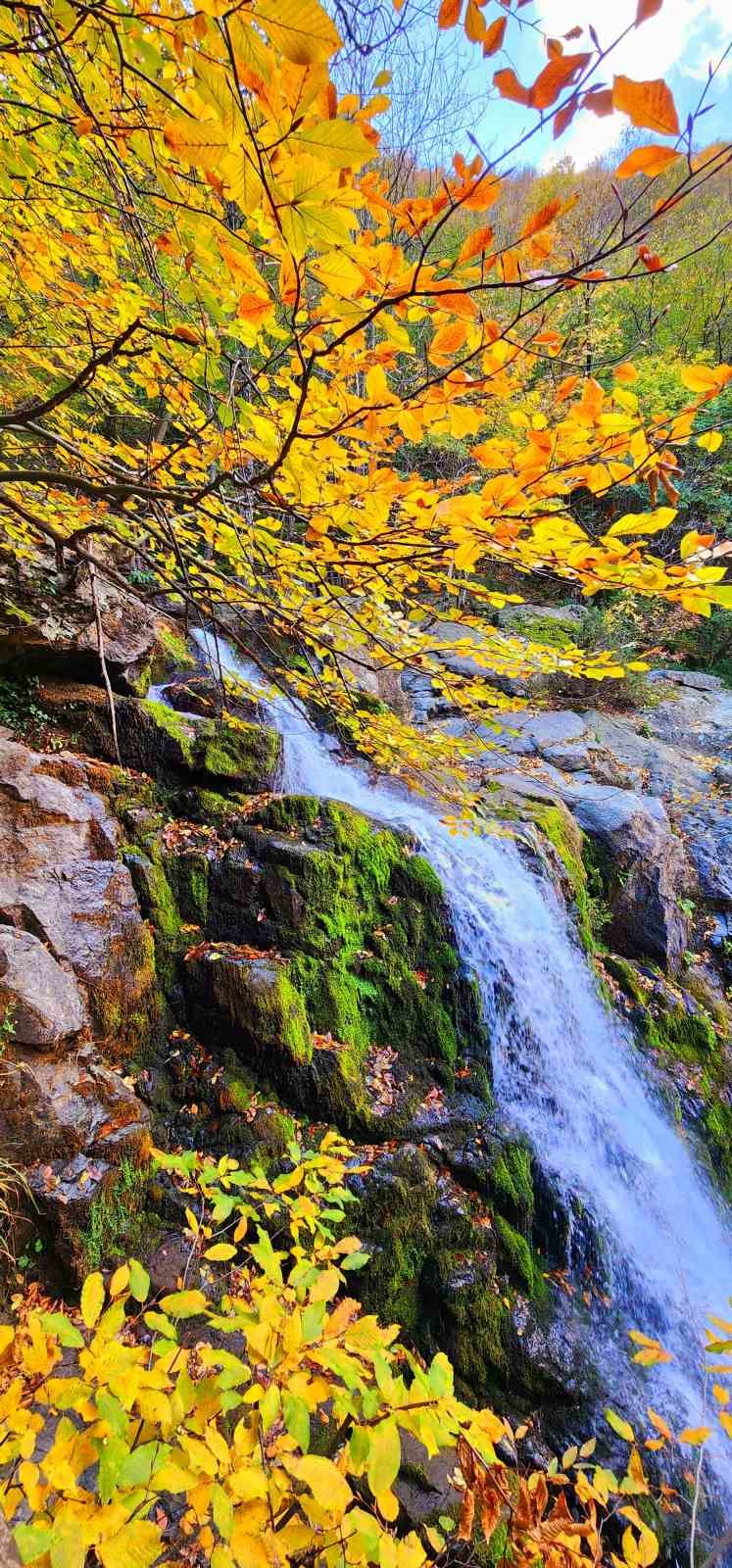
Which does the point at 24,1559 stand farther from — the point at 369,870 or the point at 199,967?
the point at 369,870

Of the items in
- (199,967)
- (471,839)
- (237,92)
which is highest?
(237,92)

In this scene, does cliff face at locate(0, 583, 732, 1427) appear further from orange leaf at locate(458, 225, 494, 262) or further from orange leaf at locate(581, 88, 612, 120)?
orange leaf at locate(581, 88, 612, 120)

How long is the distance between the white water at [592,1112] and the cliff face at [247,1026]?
0.73 ft

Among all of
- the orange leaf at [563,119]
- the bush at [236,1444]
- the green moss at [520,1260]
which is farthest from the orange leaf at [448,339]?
the green moss at [520,1260]

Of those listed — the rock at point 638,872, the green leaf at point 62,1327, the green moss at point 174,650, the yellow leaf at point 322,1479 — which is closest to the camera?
the yellow leaf at point 322,1479

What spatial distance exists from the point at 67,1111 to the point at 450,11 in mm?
4075

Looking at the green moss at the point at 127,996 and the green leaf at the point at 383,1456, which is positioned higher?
the green leaf at the point at 383,1456

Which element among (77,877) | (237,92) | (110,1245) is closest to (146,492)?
(237,92)

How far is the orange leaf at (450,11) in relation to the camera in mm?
1073

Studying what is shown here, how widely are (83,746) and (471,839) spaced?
11.4 ft

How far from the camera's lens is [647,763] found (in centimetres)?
882

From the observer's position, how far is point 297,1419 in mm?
1069

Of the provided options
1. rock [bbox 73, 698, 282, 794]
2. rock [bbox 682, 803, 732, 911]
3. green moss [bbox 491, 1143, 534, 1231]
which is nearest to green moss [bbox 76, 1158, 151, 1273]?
green moss [bbox 491, 1143, 534, 1231]

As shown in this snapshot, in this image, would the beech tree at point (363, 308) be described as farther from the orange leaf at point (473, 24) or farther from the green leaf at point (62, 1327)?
the green leaf at point (62, 1327)
